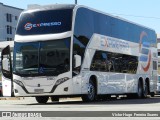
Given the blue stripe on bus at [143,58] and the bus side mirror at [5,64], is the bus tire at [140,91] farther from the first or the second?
the bus side mirror at [5,64]

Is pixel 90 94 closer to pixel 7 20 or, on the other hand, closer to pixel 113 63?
pixel 113 63

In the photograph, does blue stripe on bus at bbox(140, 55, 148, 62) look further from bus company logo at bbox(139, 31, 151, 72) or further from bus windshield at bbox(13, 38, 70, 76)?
bus windshield at bbox(13, 38, 70, 76)

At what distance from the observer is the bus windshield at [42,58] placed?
2120cm

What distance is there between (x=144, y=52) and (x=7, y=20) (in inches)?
3165

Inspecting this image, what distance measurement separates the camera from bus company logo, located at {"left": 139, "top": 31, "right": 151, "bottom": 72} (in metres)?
30.9

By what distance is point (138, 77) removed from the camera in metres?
30.3

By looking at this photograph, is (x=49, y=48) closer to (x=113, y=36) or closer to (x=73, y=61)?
(x=73, y=61)

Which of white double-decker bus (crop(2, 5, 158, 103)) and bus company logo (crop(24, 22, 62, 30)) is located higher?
bus company logo (crop(24, 22, 62, 30))

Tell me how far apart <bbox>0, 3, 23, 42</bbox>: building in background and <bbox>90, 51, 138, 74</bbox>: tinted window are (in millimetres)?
79712

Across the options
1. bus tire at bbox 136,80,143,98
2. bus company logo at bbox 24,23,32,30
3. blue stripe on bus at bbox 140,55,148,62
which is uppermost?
bus company logo at bbox 24,23,32,30

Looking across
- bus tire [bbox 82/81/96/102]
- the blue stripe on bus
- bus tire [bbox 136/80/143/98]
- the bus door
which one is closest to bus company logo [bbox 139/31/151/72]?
the blue stripe on bus

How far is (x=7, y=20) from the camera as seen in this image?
358 feet

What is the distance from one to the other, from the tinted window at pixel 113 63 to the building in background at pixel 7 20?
3138 inches

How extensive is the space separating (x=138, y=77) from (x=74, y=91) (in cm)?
958
